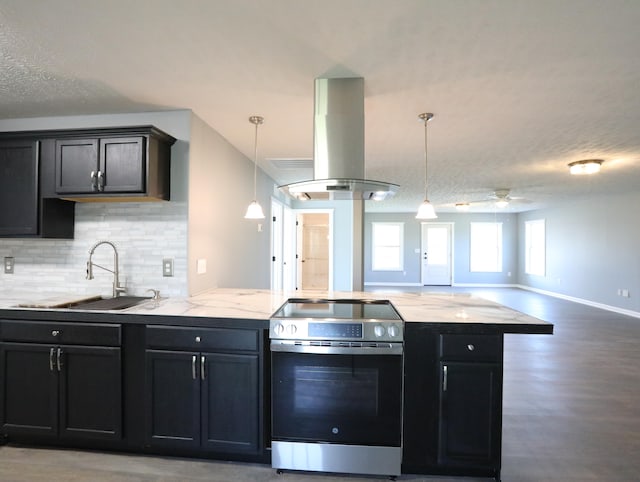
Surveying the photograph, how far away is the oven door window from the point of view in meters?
1.98

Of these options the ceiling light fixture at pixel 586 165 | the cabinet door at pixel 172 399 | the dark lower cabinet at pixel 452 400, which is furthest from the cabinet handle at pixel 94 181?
the ceiling light fixture at pixel 586 165

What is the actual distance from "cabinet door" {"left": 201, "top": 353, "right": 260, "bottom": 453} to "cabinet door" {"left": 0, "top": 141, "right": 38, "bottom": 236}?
1.81 m

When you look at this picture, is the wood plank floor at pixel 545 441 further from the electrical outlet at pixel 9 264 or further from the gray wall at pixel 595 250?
the gray wall at pixel 595 250

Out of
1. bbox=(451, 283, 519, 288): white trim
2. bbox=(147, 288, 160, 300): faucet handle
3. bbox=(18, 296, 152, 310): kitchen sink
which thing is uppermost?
bbox=(147, 288, 160, 300): faucet handle

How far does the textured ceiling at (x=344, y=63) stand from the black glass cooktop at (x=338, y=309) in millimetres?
1467

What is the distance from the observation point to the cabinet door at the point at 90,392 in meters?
2.16

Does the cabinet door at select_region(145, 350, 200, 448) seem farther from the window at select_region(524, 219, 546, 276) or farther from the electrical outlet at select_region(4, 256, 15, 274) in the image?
the window at select_region(524, 219, 546, 276)

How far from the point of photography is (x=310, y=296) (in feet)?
8.95

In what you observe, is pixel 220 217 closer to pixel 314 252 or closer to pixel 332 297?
pixel 332 297

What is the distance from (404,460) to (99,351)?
1939 millimetres

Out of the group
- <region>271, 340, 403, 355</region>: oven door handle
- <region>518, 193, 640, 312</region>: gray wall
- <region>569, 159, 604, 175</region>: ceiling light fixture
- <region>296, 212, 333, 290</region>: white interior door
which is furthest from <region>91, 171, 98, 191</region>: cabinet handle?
<region>518, 193, 640, 312</region>: gray wall

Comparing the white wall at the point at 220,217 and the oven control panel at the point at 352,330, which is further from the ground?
the white wall at the point at 220,217

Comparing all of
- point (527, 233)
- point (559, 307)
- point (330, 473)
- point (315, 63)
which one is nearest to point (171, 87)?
point (315, 63)

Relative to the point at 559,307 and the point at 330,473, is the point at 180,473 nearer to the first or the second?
the point at 330,473
